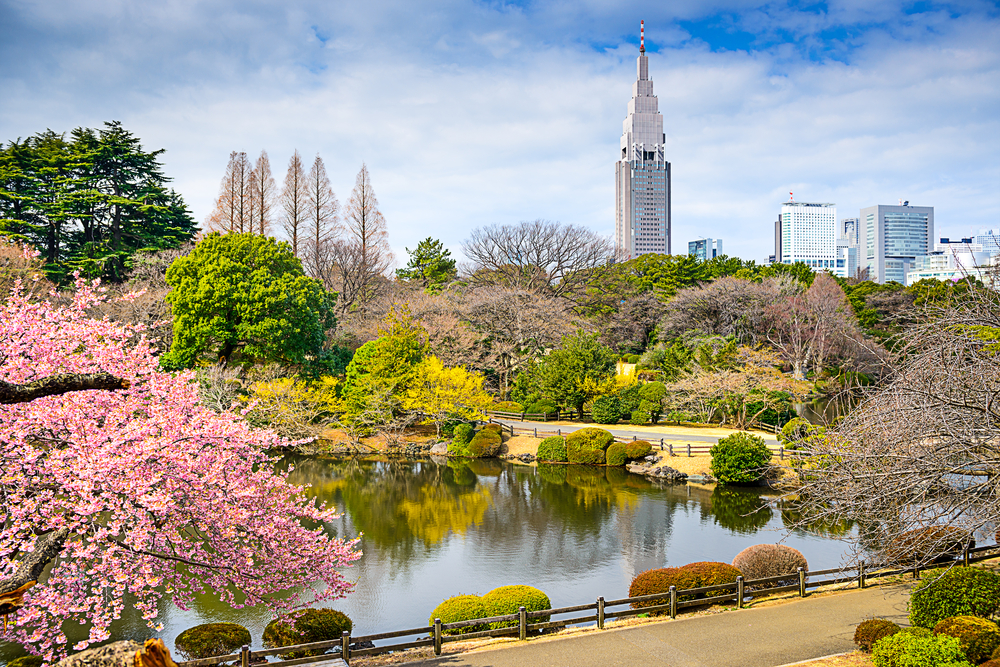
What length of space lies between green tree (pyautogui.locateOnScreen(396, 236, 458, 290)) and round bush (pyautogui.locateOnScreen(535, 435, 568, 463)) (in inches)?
1079

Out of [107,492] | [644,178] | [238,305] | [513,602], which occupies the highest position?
[644,178]

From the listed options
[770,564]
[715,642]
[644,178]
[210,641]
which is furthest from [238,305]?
[644,178]

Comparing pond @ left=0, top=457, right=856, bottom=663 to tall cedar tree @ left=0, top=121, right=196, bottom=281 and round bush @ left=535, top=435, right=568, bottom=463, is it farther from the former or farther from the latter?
tall cedar tree @ left=0, top=121, right=196, bottom=281

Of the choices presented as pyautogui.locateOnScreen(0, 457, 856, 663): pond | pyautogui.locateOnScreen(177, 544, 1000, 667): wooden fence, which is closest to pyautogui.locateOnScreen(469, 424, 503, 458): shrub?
pyautogui.locateOnScreen(0, 457, 856, 663): pond

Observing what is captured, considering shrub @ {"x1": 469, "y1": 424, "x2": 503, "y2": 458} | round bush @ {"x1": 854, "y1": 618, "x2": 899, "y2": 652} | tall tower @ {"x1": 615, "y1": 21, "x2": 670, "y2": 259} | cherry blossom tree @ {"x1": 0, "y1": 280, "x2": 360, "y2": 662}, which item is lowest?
shrub @ {"x1": 469, "y1": 424, "x2": 503, "y2": 458}

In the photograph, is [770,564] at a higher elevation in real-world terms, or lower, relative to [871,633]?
lower

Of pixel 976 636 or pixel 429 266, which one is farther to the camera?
pixel 429 266

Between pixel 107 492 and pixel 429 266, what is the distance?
51.9 meters

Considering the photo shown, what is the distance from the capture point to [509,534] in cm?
2011

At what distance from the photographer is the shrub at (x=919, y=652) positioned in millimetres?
8031

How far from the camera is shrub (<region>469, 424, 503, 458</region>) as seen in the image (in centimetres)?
3397

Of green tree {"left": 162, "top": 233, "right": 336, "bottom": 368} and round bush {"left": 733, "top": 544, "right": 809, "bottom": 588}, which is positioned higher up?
green tree {"left": 162, "top": 233, "right": 336, "bottom": 368}

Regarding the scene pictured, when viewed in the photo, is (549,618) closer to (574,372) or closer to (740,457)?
(740,457)

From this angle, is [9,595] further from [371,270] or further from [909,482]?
[371,270]
